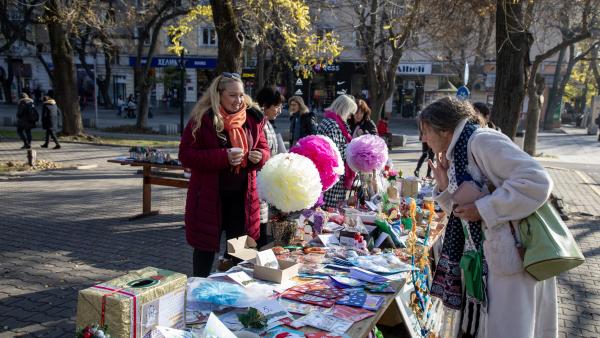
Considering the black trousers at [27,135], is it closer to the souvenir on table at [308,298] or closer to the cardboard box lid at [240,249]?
the cardboard box lid at [240,249]

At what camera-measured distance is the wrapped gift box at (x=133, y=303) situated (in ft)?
4.81

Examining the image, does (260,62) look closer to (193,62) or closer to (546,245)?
(193,62)

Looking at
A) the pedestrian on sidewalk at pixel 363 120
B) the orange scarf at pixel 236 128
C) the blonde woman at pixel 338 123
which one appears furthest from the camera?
the pedestrian on sidewalk at pixel 363 120

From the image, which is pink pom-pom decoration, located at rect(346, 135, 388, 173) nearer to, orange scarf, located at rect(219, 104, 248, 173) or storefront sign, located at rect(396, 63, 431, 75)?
orange scarf, located at rect(219, 104, 248, 173)

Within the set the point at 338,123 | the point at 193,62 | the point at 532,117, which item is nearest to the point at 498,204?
the point at 338,123

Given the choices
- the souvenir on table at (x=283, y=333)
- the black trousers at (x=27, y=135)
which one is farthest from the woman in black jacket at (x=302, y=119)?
the black trousers at (x=27, y=135)

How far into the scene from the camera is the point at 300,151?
333 cm

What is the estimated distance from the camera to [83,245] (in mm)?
5641

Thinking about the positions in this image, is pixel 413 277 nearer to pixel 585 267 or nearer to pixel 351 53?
pixel 585 267

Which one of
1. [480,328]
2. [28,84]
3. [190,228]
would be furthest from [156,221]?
[28,84]

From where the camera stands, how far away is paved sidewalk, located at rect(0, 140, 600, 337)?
395 cm

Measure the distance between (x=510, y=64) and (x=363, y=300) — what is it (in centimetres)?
701

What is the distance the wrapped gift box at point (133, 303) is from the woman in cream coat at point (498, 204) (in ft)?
4.26

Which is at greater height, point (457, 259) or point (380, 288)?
point (457, 259)
